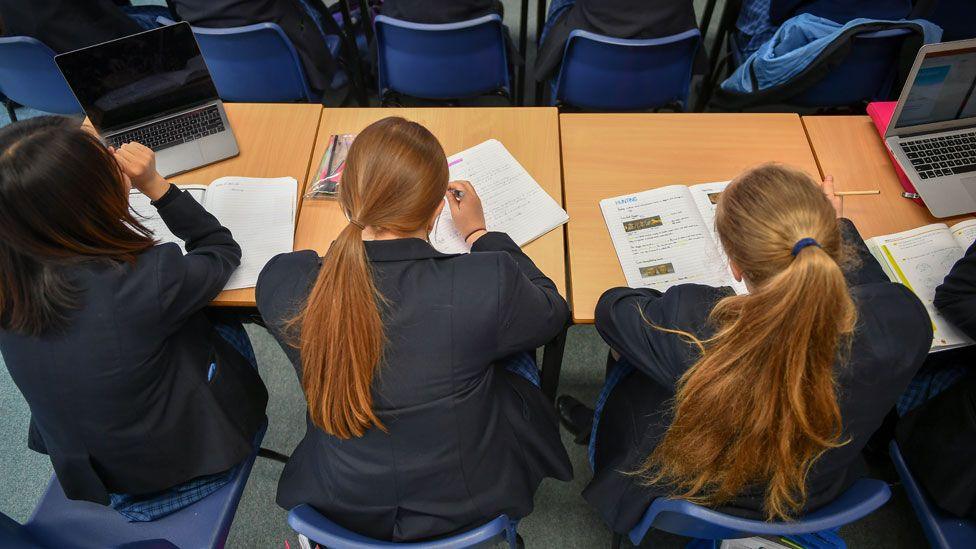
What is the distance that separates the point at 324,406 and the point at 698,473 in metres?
0.70

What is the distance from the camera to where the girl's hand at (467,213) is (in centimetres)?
143

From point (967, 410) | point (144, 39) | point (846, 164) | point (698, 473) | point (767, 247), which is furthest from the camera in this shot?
point (846, 164)

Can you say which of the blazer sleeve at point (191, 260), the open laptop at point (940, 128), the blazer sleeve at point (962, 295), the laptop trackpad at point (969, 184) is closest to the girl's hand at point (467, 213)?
the blazer sleeve at point (191, 260)

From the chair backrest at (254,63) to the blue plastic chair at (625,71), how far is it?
3.28ft

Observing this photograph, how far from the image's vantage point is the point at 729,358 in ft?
3.18

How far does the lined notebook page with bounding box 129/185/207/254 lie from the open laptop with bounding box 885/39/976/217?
1.89 meters

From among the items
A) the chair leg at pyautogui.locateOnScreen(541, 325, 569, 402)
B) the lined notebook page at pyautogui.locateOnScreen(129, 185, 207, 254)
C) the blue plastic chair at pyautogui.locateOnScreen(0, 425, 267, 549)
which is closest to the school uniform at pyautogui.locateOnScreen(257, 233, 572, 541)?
the blue plastic chair at pyautogui.locateOnScreen(0, 425, 267, 549)

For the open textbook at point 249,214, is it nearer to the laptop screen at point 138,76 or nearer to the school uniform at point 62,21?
the laptop screen at point 138,76

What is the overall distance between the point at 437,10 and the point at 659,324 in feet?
4.77

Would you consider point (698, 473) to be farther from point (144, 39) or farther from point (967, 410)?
point (144, 39)

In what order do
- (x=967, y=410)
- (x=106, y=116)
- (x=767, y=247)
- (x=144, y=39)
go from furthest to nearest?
(x=106, y=116)
(x=144, y=39)
(x=967, y=410)
(x=767, y=247)

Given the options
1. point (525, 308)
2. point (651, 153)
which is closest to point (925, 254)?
point (651, 153)

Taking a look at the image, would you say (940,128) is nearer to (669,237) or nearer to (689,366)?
(669,237)

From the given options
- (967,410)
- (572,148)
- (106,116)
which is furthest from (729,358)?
(106,116)
